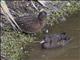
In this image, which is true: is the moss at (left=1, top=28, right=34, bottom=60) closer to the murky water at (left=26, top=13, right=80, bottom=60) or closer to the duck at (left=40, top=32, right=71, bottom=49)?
the murky water at (left=26, top=13, right=80, bottom=60)

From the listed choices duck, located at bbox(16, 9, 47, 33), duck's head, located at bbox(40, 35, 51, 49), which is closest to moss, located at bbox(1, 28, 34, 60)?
duck, located at bbox(16, 9, 47, 33)

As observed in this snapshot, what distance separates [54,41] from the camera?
6.32 meters

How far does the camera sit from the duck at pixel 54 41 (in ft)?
20.5

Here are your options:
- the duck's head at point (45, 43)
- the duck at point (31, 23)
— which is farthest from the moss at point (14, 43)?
the duck's head at point (45, 43)

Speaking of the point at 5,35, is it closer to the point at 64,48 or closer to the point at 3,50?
the point at 3,50

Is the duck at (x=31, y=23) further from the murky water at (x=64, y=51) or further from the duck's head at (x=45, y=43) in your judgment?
the duck's head at (x=45, y=43)

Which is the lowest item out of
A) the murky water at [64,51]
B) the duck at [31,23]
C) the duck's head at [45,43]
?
the murky water at [64,51]

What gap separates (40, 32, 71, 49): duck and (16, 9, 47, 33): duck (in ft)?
1.46

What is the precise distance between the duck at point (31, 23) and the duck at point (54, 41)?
0.44 m

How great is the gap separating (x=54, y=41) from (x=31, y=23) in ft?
2.54

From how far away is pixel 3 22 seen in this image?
23.0ft

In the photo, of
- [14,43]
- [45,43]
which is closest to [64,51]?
[45,43]

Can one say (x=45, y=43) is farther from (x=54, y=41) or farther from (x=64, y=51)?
(x=64, y=51)

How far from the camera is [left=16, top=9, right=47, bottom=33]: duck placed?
22.1 ft
